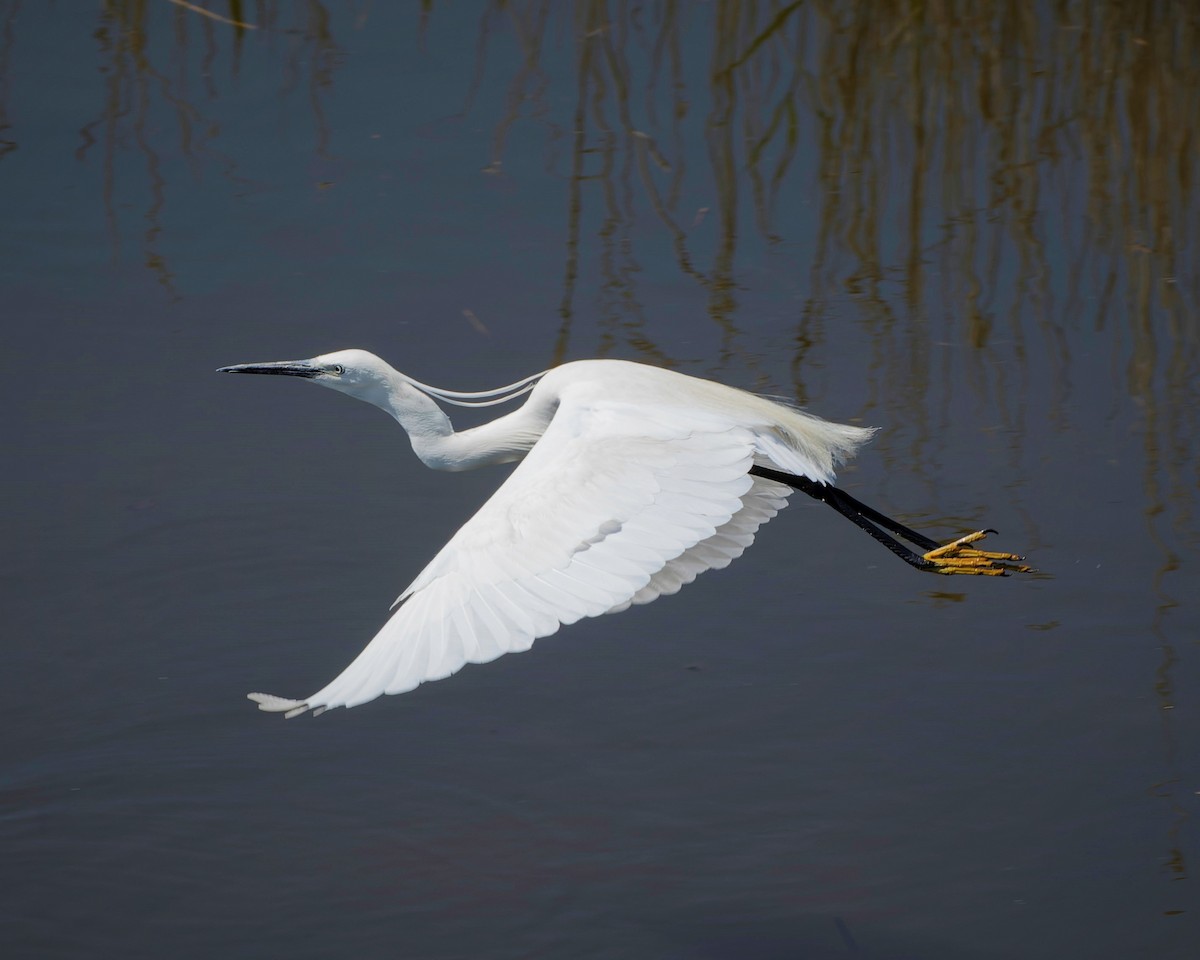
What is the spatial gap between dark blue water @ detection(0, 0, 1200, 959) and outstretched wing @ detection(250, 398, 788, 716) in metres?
0.79

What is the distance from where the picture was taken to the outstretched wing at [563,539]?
250 centimetres

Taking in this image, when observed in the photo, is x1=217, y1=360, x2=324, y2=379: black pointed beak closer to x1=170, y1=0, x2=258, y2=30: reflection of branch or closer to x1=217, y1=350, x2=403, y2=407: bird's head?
x1=217, y1=350, x2=403, y2=407: bird's head

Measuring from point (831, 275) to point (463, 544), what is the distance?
291cm

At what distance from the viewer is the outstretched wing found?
2.50 m

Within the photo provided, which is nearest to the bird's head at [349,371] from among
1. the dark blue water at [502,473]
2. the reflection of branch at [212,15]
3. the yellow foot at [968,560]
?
the dark blue water at [502,473]

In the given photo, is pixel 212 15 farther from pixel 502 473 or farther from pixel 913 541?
pixel 913 541

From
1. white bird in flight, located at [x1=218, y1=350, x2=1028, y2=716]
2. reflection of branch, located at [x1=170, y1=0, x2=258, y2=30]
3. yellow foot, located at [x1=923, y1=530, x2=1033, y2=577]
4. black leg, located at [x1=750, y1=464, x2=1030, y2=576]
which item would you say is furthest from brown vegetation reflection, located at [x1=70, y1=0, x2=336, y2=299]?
yellow foot, located at [x1=923, y1=530, x2=1033, y2=577]

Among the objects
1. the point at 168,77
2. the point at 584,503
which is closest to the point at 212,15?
the point at 168,77

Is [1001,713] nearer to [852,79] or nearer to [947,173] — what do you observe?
[947,173]

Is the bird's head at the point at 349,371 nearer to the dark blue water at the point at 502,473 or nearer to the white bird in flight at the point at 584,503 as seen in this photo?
the white bird in flight at the point at 584,503

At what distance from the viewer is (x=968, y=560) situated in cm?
384

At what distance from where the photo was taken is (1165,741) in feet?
11.9

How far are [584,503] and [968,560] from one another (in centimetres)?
136

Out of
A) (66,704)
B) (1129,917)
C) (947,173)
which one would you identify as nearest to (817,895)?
(1129,917)
